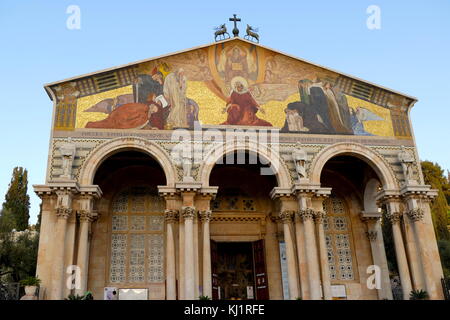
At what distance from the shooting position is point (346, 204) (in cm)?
2312

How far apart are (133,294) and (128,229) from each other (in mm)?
3048

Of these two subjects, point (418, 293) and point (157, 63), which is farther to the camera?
point (157, 63)

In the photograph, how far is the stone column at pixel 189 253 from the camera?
55.3 feet

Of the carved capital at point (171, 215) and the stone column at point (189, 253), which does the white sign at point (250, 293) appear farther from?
the carved capital at point (171, 215)

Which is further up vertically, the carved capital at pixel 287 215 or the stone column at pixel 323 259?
the carved capital at pixel 287 215

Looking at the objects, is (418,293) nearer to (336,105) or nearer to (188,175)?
(336,105)

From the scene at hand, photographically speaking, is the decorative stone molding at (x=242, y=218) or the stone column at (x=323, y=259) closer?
the stone column at (x=323, y=259)

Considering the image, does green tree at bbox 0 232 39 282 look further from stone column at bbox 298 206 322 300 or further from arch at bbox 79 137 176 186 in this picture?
stone column at bbox 298 206 322 300

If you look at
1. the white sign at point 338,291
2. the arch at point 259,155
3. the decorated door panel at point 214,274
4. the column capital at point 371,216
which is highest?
the arch at point 259,155

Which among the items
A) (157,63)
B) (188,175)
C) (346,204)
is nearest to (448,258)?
(346,204)

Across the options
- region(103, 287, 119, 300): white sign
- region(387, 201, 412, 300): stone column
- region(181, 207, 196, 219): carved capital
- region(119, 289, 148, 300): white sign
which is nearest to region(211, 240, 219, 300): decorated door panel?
region(119, 289, 148, 300): white sign

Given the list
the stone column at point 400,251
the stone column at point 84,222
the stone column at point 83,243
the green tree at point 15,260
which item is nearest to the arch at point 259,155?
the stone column at point 84,222

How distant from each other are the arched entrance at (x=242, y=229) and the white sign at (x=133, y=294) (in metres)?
3.80
